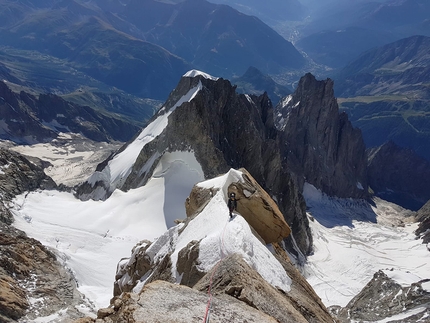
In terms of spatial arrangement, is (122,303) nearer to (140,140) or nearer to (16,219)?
(16,219)

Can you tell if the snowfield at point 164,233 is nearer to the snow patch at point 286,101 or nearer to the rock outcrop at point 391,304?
the rock outcrop at point 391,304

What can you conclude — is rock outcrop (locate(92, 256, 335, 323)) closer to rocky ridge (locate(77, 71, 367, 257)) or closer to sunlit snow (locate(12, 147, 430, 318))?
sunlit snow (locate(12, 147, 430, 318))

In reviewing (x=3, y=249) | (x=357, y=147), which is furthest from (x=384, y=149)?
(x=3, y=249)

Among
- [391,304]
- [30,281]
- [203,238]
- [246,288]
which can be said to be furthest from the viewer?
[391,304]

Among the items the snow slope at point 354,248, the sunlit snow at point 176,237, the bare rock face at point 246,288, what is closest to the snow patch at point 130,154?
the sunlit snow at point 176,237

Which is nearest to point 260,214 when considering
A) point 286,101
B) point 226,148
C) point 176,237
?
point 176,237

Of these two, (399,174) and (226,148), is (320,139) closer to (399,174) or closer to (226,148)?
(399,174)

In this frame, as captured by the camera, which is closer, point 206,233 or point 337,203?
point 206,233
